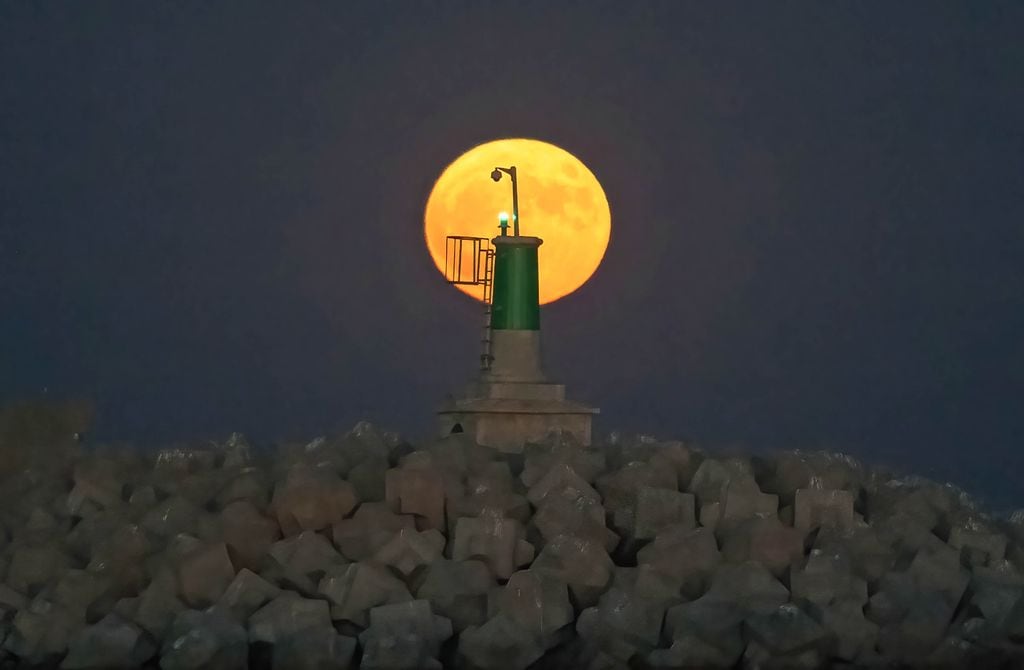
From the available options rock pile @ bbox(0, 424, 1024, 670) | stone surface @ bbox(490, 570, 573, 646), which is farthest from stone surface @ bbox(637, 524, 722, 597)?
stone surface @ bbox(490, 570, 573, 646)

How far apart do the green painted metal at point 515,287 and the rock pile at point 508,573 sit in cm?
261

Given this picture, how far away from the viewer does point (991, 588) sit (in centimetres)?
903

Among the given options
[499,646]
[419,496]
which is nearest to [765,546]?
[499,646]

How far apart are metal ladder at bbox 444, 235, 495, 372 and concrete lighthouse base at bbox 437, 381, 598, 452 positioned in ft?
2.56

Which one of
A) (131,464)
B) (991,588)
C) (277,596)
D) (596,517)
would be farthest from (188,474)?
(991,588)

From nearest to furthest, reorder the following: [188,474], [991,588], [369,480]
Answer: [991,588] → [369,480] → [188,474]

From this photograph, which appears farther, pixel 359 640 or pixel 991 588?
pixel 991 588

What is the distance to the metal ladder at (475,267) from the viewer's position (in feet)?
42.7

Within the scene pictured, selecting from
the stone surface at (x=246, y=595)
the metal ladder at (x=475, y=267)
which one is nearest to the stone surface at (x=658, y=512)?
the stone surface at (x=246, y=595)

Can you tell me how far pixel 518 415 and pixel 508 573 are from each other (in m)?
3.26

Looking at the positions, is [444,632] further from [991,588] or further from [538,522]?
[991,588]

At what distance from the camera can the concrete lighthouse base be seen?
39.2 ft

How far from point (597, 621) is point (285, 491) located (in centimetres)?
211

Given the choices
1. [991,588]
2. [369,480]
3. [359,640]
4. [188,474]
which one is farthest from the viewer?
[188,474]
